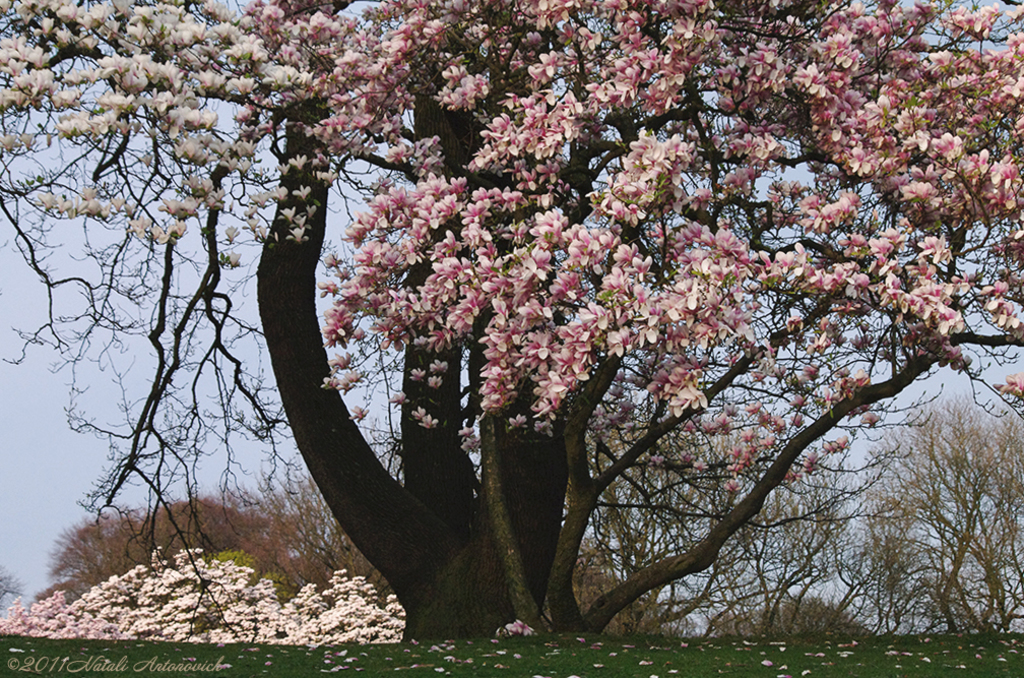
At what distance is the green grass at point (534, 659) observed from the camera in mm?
4906

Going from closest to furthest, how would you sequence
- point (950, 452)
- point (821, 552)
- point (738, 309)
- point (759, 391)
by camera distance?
1. point (738, 309)
2. point (759, 391)
3. point (821, 552)
4. point (950, 452)

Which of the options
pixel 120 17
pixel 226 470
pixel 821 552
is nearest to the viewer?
pixel 120 17

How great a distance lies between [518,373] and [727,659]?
233cm

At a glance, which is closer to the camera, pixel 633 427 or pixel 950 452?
pixel 633 427

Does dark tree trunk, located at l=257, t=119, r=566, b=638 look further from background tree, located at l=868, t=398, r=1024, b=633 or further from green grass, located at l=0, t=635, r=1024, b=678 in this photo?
background tree, located at l=868, t=398, r=1024, b=633

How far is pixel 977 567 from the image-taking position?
1714cm

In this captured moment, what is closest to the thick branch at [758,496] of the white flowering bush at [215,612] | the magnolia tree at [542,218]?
the magnolia tree at [542,218]

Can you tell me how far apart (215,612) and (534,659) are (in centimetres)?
979

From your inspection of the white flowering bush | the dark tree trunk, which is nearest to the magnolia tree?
the dark tree trunk

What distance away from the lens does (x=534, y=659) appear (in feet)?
16.9

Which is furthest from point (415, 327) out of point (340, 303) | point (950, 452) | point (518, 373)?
point (950, 452)

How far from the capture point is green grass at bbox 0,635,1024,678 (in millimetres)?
4906

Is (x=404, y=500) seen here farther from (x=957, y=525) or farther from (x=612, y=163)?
(x=957, y=525)

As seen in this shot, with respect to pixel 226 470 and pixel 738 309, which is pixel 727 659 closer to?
pixel 738 309
